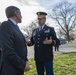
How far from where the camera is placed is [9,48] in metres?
3.26

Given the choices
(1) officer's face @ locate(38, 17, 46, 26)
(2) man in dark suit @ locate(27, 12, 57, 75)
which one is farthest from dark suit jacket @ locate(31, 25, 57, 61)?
(1) officer's face @ locate(38, 17, 46, 26)

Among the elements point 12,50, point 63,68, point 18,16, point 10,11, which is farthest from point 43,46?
point 63,68

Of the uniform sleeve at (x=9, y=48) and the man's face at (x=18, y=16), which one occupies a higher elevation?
the man's face at (x=18, y=16)

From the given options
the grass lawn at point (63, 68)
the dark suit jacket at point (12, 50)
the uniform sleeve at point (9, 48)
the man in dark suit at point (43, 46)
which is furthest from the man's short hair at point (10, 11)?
the grass lawn at point (63, 68)

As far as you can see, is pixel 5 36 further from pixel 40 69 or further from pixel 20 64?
pixel 40 69

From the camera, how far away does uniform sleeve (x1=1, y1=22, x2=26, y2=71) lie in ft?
10.7

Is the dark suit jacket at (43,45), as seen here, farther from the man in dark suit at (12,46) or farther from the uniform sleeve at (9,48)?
the uniform sleeve at (9,48)

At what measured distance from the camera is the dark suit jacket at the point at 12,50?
10.7 feet

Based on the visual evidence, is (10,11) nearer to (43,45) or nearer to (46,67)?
(43,45)

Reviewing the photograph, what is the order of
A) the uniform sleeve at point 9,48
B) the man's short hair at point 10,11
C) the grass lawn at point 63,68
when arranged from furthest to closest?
the grass lawn at point 63,68, the man's short hair at point 10,11, the uniform sleeve at point 9,48

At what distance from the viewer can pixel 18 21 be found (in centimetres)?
361

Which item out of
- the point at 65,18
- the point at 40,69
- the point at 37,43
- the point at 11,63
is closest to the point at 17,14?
the point at 11,63

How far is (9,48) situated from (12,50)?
0.05m

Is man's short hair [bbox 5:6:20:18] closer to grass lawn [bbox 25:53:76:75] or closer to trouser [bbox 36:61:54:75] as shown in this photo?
trouser [bbox 36:61:54:75]
